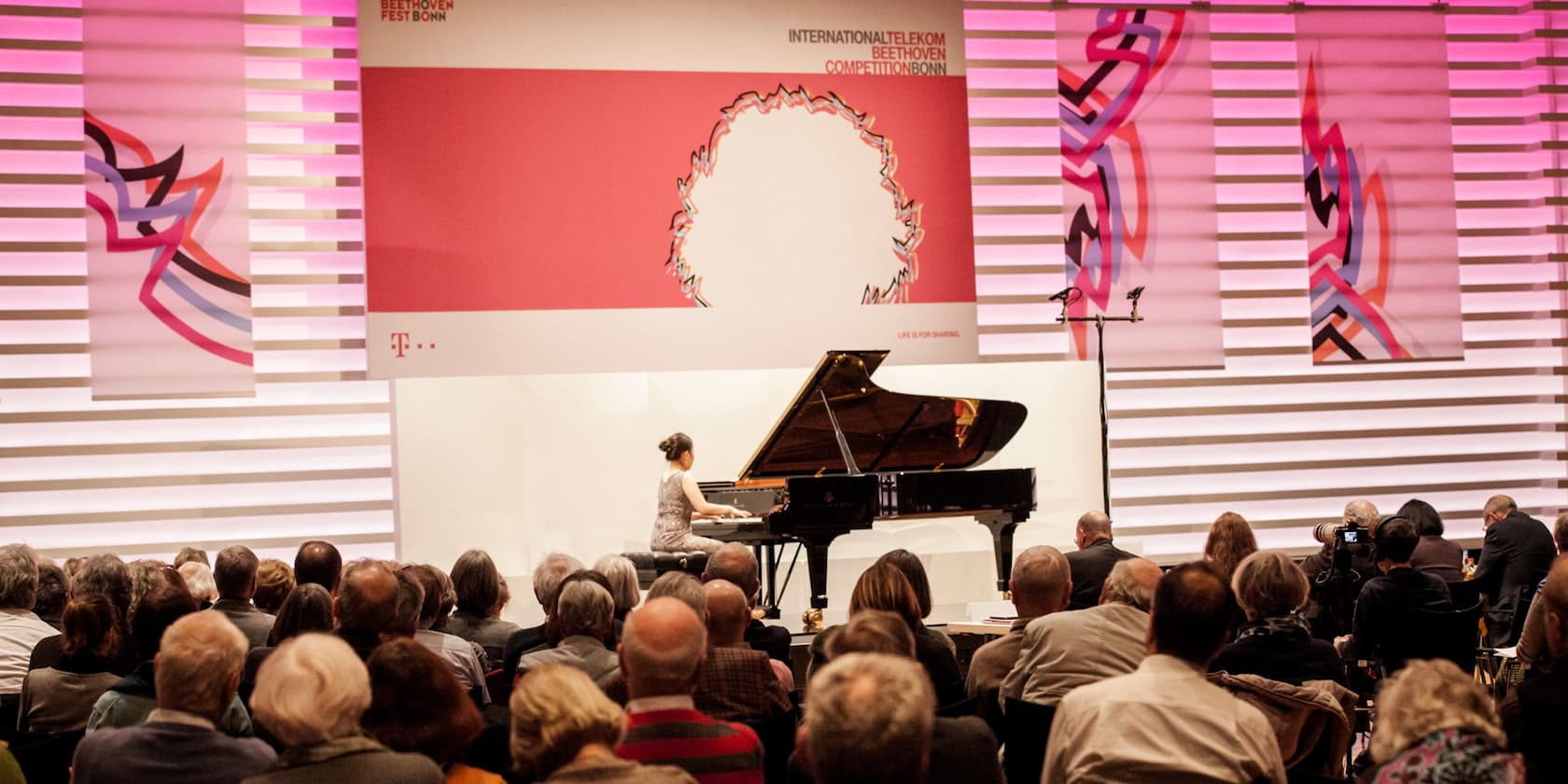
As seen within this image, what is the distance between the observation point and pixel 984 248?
10430 millimetres

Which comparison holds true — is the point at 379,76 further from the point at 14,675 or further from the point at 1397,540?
the point at 1397,540

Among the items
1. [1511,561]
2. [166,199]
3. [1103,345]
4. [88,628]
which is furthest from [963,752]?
[166,199]

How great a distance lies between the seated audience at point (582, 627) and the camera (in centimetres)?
430

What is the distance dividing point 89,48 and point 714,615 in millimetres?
6959

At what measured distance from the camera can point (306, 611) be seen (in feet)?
14.2

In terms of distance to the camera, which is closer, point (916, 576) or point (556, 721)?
point (556, 721)

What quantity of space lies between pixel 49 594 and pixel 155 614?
1858mm

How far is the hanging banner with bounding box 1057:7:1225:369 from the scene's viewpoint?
10.1 metres

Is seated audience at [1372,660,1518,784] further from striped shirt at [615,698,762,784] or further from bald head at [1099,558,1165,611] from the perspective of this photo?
bald head at [1099,558,1165,611]

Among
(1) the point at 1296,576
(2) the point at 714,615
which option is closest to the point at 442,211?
(2) the point at 714,615

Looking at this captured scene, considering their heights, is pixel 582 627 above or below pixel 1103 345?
below

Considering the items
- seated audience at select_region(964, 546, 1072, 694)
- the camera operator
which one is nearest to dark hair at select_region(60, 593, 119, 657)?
seated audience at select_region(964, 546, 1072, 694)

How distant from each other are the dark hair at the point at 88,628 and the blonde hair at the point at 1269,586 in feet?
11.4

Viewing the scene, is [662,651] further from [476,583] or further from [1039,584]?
[476,583]
